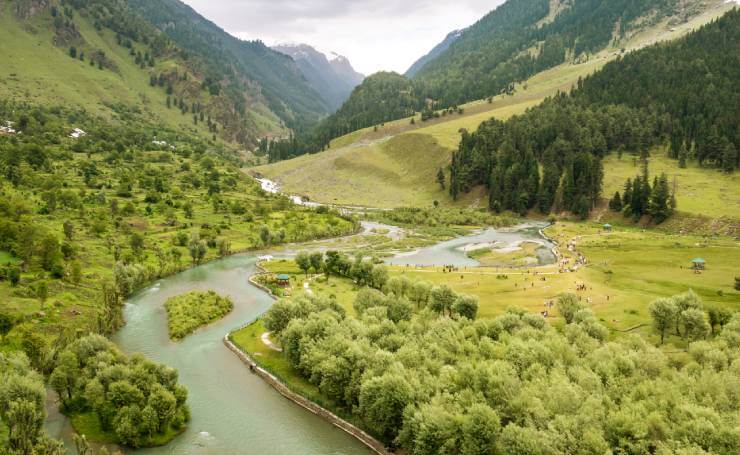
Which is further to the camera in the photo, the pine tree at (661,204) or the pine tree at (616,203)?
the pine tree at (616,203)

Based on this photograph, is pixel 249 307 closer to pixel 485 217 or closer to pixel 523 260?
pixel 523 260

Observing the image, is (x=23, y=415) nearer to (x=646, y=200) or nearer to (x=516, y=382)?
(x=516, y=382)

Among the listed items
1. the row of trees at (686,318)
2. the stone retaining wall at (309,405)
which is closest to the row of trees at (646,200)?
the row of trees at (686,318)

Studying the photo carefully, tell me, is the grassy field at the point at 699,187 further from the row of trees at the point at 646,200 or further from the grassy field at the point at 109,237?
the grassy field at the point at 109,237

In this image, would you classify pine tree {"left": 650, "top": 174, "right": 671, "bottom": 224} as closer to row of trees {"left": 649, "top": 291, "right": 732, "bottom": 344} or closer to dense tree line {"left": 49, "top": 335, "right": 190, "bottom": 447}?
row of trees {"left": 649, "top": 291, "right": 732, "bottom": 344}

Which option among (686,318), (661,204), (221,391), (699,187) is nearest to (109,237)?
(221,391)

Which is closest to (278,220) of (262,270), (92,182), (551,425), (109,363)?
(262,270)
